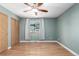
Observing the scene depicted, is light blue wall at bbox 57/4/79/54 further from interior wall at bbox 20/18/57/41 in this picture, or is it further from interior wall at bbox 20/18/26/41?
interior wall at bbox 20/18/26/41

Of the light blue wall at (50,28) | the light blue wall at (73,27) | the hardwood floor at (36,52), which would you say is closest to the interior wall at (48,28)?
the light blue wall at (50,28)

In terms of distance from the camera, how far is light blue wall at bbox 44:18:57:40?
723 cm

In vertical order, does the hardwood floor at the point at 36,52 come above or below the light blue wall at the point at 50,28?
below

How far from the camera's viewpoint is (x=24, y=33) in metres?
7.24

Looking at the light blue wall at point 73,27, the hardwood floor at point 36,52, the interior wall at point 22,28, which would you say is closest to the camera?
the light blue wall at point 73,27

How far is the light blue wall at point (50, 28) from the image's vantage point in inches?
285

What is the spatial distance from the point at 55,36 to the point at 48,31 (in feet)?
1.65

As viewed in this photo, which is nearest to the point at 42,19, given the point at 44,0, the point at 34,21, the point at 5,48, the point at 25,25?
the point at 34,21

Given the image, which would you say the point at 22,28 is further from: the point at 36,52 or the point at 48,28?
the point at 36,52

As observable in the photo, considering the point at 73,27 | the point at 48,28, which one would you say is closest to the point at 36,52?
the point at 73,27

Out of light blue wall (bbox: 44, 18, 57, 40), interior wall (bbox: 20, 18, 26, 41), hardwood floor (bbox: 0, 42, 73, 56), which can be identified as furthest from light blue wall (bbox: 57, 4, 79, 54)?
interior wall (bbox: 20, 18, 26, 41)

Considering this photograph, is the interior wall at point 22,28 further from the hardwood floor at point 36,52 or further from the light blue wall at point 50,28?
the hardwood floor at point 36,52

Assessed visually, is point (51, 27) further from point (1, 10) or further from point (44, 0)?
point (44, 0)

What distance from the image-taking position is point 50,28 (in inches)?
287
